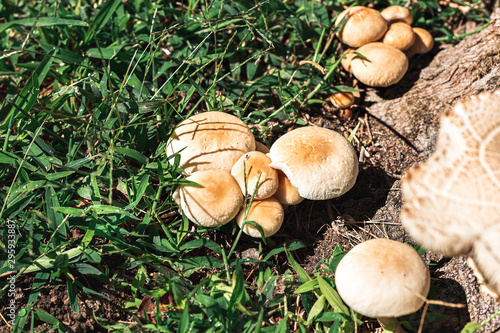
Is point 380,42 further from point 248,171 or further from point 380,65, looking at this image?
point 248,171

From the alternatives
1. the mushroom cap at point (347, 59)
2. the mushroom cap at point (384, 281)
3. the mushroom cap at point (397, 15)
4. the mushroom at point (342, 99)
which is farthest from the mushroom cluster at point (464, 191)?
the mushroom cap at point (397, 15)

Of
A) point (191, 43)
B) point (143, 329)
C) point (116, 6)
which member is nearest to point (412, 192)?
point (143, 329)

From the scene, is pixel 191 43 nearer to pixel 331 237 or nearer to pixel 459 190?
pixel 331 237

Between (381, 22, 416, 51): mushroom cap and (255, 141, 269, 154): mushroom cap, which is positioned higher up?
(381, 22, 416, 51): mushroom cap

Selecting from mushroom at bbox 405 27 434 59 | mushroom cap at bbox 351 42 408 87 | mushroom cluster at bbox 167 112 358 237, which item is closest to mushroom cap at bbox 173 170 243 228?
mushroom cluster at bbox 167 112 358 237

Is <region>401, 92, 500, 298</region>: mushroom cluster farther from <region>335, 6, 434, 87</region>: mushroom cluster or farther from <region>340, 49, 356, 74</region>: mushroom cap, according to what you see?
<region>340, 49, 356, 74</region>: mushroom cap

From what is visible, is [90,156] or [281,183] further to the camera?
[90,156]
